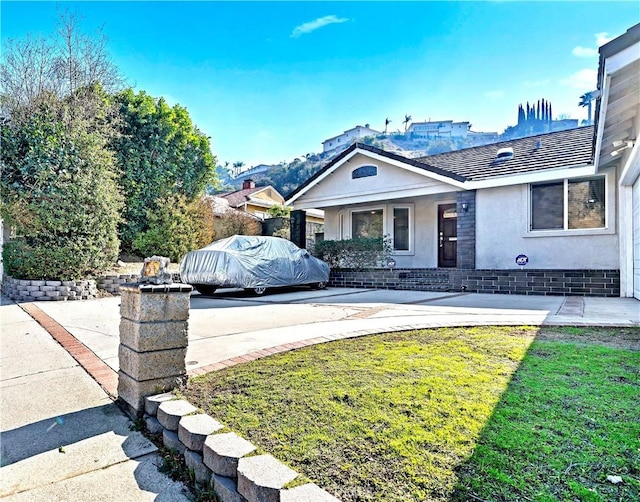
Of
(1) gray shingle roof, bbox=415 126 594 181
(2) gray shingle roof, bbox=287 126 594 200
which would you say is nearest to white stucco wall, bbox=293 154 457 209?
(2) gray shingle roof, bbox=287 126 594 200

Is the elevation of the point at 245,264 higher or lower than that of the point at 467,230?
lower

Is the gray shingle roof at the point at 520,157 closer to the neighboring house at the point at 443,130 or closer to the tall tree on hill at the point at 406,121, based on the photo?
the neighboring house at the point at 443,130

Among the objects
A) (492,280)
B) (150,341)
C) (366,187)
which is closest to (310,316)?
(150,341)

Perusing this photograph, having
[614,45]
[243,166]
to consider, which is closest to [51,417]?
[614,45]

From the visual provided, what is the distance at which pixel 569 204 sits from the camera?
10258 millimetres

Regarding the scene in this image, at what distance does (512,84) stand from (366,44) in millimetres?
7490

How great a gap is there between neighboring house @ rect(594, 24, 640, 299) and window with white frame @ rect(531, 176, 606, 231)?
1.67ft

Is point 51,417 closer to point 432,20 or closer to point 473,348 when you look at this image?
point 473,348

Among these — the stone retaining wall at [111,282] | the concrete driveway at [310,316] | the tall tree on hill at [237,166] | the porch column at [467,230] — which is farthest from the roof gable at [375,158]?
the tall tree on hill at [237,166]

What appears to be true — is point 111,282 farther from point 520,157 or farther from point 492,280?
point 520,157

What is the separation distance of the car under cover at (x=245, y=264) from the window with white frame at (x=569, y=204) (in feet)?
21.9

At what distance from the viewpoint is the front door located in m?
13.8

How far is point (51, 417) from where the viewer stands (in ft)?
9.31

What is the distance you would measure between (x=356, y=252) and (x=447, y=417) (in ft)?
35.2
